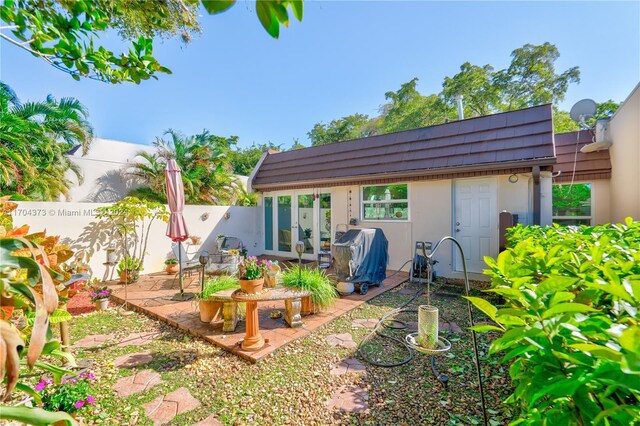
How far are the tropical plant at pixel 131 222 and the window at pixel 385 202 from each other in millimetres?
5616

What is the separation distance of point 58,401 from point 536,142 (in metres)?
8.19

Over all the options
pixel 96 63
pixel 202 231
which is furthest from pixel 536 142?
pixel 202 231

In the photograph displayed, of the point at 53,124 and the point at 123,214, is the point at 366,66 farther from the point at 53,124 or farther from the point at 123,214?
the point at 53,124

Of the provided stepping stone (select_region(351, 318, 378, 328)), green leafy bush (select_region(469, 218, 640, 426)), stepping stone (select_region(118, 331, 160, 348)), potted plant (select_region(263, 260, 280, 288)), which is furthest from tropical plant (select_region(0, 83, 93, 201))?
green leafy bush (select_region(469, 218, 640, 426))

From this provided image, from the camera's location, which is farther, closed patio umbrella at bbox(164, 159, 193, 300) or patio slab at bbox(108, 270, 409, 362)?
closed patio umbrella at bbox(164, 159, 193, 300)

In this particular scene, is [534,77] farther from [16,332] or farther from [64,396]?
[64,396]

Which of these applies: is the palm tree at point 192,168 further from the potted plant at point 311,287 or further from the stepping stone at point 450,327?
the stepping stone at point 450,327

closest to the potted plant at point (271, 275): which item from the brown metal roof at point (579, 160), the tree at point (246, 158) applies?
the brown metal roof at point (579, 160)

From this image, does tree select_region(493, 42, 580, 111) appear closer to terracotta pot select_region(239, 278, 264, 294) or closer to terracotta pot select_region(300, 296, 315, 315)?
terracotta pot select_region(300, 296, 315, 315)

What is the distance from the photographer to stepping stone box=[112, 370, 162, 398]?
2729mm

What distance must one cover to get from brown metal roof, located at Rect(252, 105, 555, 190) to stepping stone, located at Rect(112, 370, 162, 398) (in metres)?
6.47

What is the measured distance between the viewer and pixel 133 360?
329cm

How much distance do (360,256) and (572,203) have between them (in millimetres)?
6848

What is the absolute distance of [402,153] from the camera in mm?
7773
